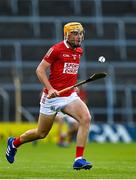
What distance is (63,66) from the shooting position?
41.3 feet

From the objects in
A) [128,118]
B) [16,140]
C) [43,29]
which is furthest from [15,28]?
[16,140]

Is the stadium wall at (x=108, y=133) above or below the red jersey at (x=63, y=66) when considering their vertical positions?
below

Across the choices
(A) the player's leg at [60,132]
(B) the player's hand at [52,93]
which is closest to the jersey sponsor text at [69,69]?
(B) the player's hand at [52,93]

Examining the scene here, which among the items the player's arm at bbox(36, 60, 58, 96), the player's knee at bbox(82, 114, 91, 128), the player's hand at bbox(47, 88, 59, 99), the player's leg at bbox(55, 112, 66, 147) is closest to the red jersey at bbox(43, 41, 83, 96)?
the player's arm at bbox(36, 60, 58, 96)

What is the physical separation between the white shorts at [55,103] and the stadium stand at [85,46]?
14057 millimetres

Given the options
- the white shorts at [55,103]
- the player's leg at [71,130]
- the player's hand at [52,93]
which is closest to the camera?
the player's hand at [52,93]

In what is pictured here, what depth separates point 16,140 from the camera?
43.8 ft

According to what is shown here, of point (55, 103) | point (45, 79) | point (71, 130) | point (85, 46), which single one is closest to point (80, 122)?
point (55, 103)

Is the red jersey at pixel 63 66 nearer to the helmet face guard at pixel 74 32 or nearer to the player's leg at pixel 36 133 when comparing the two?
the helmet face guard at pixel 74 32

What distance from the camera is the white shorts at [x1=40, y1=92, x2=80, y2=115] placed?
41.0 ft

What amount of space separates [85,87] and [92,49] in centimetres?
328

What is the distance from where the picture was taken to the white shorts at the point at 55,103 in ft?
41.0

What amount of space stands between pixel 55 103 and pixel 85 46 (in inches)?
695

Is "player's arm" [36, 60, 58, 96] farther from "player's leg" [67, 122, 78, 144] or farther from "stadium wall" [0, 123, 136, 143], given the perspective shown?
"stadium wall" [0, 123, 136, 143]
